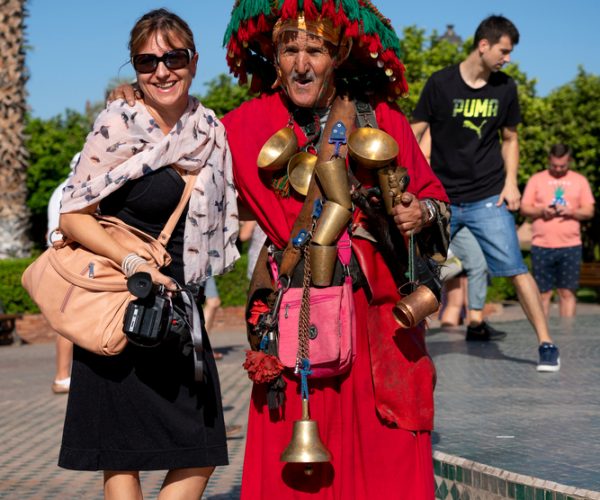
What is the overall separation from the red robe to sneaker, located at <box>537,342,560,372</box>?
3924 millimetres

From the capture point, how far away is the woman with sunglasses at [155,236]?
4.04 metres

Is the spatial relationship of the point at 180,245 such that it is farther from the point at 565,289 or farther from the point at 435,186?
the point at 565,289

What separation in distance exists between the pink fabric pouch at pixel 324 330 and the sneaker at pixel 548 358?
4.19m

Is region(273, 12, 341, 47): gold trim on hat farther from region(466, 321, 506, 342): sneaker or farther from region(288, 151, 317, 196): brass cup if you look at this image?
region(466, 321, 506, 342): sneaker

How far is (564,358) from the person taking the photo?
346 inches

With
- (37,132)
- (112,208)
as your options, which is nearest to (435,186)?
(112,208)

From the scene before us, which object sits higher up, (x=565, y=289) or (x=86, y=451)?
(x=565, y=289)

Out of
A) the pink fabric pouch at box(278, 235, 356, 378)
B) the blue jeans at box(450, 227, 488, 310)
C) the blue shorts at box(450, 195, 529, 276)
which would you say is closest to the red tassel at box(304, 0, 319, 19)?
the pink fabric pouch at box(278, 235, 356, 378)

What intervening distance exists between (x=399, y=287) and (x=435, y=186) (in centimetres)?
39

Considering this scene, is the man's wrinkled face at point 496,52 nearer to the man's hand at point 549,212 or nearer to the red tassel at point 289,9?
the red tassel at point 289,9

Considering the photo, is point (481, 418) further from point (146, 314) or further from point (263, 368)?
point (146, 314)

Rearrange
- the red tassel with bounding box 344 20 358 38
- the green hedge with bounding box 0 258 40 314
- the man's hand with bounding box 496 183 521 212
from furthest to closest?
the green hedge with bounding box 0 258 40 314, the man's hand with bounding box 496 183 521 212, the red tassel with bounding box 344 20 358 38

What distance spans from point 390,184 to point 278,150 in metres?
0.42

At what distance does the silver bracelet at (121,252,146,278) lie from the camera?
3912mm
